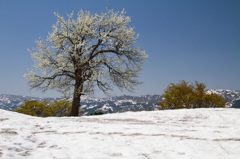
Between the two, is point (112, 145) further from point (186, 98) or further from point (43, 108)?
point (43, 108)

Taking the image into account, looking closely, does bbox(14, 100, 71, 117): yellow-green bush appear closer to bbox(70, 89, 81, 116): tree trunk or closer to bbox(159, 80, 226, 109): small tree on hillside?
bbox(70, 89, 81, 116): tree trunk

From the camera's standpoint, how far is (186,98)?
25.6 m

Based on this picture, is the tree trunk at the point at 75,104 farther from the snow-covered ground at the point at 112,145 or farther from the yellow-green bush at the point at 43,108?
the yellow-green bush at the point at 43,108

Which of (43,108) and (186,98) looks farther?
(43,108)

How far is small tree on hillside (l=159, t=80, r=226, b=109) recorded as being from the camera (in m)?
25.4

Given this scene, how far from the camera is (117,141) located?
3.92m

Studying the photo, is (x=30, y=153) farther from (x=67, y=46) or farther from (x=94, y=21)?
(x=94, y=21)

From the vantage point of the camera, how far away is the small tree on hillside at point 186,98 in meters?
25.4

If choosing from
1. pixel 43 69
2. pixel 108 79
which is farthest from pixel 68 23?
pixel 108 79

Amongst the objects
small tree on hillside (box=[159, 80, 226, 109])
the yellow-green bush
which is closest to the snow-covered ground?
small tree on hillside (box=[159, 80, 226, 109])

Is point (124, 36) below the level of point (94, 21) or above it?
below

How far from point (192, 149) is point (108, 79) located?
48.0 ft

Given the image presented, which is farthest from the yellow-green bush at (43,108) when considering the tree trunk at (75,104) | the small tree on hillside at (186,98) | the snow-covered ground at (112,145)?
the snow-covered ground at (112,145)

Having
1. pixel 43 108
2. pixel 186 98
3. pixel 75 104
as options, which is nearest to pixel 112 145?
pixel 75 104
